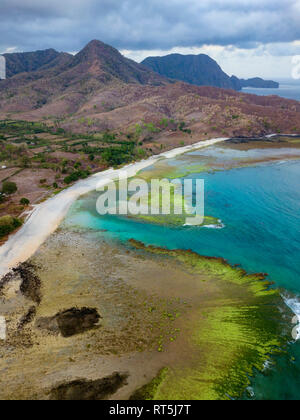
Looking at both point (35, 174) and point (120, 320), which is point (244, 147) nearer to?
point (35, 174)

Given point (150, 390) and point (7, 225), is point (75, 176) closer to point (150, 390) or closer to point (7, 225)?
point (7, 225)

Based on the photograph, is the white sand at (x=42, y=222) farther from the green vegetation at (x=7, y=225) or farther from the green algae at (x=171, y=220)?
the green algae at (x=171, y=220)

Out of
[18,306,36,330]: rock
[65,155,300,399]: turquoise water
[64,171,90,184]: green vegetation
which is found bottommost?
[18,306,36,330]: rock

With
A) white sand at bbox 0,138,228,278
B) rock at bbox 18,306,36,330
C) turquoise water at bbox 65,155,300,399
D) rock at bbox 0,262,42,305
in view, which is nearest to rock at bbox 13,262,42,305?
rock at bbox 0,262,42,305

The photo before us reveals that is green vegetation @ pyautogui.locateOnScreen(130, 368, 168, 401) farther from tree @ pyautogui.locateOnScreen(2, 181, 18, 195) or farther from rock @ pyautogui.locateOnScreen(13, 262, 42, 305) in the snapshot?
tree @ pyautogui.locateOnScreen(2, 181, 18, 195)


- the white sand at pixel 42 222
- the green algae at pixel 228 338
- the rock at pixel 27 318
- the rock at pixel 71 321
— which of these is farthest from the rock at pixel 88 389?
the white sand at pixel 42 222
